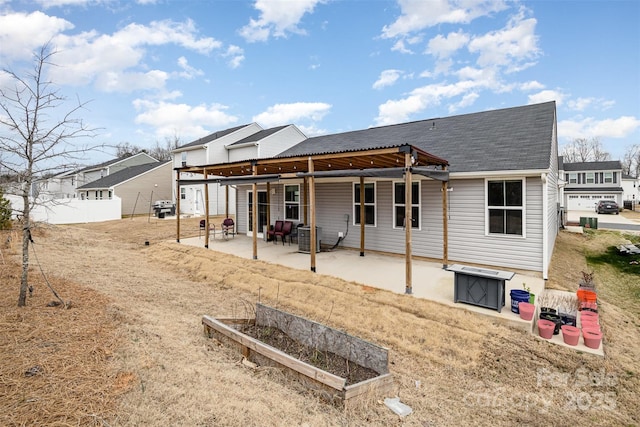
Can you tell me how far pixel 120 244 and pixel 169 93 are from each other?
1280cm

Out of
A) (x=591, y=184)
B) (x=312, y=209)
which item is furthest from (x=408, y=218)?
(x=591, y=184)

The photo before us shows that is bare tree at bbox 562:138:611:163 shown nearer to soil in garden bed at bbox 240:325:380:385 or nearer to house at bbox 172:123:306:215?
house at bbox 172:123:306:215

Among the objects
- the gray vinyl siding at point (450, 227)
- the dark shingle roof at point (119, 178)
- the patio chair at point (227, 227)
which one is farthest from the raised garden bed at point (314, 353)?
the dark shingle roof at point (119, 178)

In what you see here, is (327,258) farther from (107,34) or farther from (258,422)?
(107,34)

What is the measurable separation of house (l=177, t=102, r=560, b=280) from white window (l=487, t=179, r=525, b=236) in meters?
0.02

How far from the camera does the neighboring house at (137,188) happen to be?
2723 cm

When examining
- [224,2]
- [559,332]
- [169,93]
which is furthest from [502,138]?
[169,93]

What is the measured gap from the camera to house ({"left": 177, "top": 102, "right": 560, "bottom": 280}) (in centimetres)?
718

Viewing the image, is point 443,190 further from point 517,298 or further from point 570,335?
point 570,335

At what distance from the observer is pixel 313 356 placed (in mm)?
4020

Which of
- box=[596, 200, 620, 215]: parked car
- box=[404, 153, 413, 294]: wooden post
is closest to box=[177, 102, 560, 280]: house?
box=[404, 153, 413, 294]: wooden post

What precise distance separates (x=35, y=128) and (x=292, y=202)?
8441mm

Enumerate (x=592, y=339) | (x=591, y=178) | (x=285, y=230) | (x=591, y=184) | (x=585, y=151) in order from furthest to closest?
(x=585, y=151) → (x=591, y=178) → (x=591, y=184) → (x=285, y=230) → (x=592, y=339)

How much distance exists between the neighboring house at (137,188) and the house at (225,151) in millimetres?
4876
